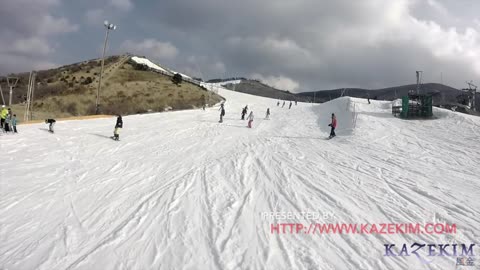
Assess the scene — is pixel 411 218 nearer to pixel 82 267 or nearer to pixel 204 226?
pixel 204 226

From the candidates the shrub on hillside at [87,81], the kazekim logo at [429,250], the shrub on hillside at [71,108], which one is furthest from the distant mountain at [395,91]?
the kazekim logo at [429,250]

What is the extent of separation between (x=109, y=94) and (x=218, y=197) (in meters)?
52.3

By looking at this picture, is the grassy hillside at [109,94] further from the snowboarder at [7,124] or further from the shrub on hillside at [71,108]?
the snowboarder at [7,124]

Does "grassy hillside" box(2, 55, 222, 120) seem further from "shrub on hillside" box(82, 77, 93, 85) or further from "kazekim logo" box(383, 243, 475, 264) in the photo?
"kazekim logo" box(383, 243, 475, 264)

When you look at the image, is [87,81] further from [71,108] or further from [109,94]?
[71,108]

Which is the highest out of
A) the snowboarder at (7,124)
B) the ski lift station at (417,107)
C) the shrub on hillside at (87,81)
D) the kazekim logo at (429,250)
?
the shrub on hillside at (87,81)

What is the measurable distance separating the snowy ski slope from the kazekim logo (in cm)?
16

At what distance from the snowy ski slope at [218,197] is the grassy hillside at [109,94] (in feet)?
90.2

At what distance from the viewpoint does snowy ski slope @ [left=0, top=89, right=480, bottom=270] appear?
678 cm

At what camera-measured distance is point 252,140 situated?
20.4 metres

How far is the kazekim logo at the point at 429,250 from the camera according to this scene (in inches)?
267

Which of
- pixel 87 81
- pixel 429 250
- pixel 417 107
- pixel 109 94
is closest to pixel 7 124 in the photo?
pixel 429 250

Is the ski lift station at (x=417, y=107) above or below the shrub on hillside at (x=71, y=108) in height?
above

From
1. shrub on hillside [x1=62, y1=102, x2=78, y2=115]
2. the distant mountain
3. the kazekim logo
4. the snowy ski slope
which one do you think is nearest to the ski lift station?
the snowy ski slope
